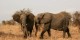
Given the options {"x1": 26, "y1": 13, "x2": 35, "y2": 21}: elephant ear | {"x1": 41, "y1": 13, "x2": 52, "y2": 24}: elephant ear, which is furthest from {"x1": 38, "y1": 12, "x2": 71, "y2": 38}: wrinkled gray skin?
{"x1": 26, "y1": 13, "x2": 35, "y2": 21}: elephant ear

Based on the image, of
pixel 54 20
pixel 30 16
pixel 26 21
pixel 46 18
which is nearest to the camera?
pixel 46 18

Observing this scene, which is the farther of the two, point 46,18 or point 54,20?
point 54,20

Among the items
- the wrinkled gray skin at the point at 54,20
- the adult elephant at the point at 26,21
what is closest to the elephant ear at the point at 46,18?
the wrinkled gray skin at the point at 54,20

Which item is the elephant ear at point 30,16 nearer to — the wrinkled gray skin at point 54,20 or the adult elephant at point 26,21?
the adult elephant at point 26,21

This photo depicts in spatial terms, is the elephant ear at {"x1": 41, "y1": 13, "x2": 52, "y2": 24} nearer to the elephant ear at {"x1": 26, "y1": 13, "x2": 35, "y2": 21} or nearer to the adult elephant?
the adult elephant

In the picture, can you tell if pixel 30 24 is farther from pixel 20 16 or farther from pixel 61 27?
pixel 61 27

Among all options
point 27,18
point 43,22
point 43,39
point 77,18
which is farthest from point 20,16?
point 77,18

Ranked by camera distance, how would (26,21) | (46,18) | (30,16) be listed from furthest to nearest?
(30,16) → (26,21) → (46,18)

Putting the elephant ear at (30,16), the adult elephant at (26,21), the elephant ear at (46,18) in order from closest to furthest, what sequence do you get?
the elephant ear at (46,18), the adult elephant at (26,21), the elephant ear at (30,16)

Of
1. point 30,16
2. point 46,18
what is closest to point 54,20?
point 46,18

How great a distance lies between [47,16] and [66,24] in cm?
131

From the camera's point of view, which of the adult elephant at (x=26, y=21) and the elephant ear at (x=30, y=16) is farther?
the elephant ear at (x=30, y=16)

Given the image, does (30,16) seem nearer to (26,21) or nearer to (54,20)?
(26,21)

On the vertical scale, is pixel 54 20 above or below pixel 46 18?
below
